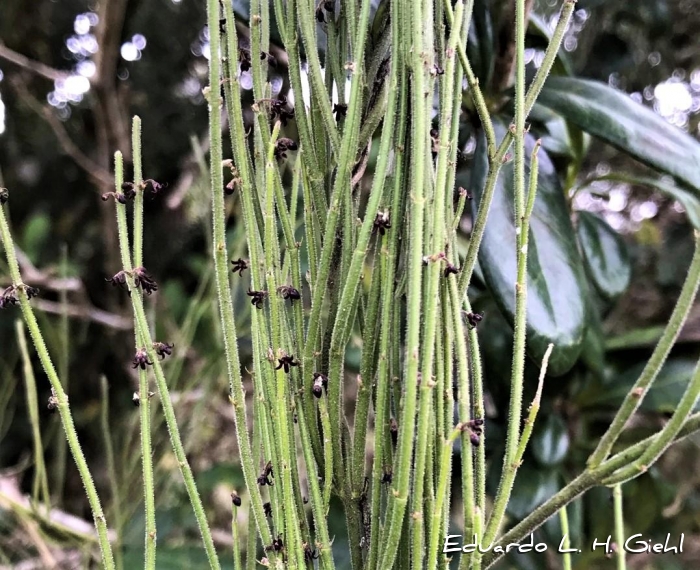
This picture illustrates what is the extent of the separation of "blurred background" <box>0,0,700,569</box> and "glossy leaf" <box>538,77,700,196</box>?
0.08m

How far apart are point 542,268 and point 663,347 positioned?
0.91 ft

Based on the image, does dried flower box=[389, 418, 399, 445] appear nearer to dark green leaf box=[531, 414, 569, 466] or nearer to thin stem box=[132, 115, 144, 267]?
thin stem box=[132, 115, 144, 267]

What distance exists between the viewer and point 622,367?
2.73 feet

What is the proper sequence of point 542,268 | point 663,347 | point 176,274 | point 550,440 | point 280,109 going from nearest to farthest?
point 663,347
point 280,109
point 542,268
point 550,440
point 176,274

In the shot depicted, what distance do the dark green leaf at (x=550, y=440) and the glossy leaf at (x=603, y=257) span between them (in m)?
0.17

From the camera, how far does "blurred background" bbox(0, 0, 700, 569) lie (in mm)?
792

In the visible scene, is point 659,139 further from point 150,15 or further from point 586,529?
point 150,15

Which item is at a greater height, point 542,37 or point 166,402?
point 542,37

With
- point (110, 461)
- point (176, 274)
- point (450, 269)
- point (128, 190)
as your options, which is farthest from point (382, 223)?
point (176, 274)

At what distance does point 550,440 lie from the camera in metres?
0.73

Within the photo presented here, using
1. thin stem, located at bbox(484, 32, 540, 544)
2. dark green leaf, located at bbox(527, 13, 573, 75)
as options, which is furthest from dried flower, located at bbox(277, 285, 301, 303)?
dark green leaf, located at bbox(527, 13, 573, 75)

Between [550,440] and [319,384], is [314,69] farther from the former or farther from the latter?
[550,440]

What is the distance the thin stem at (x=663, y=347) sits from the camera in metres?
0.24

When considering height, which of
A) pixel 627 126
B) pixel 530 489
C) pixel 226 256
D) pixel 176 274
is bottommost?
pixel 530 489
